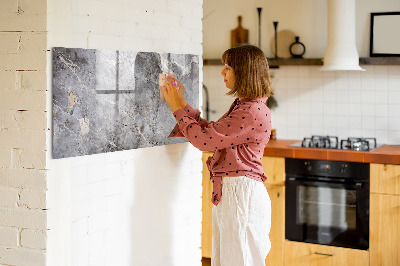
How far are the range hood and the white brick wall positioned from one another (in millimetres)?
2763

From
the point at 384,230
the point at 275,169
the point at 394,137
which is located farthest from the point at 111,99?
the point at 394,137

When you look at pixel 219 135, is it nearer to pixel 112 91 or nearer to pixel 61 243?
pixel 112 91

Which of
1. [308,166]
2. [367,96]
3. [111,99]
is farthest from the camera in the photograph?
[367,96]

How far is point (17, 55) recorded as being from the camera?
230 cm

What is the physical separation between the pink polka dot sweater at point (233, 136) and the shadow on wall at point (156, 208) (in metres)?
0.22

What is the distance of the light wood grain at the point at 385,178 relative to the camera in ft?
13.3

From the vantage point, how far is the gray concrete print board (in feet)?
7.66

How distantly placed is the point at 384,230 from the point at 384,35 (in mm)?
1518

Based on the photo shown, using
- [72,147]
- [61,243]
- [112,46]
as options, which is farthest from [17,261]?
[112,46]

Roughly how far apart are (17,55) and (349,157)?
102 inches

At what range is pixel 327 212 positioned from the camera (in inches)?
172

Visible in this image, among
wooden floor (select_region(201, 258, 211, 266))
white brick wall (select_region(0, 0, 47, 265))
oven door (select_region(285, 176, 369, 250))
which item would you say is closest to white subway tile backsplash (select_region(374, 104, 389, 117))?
oven door (select_region(285, 176, 369, 250))

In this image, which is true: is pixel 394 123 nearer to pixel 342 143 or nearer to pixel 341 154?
pixel 342 143

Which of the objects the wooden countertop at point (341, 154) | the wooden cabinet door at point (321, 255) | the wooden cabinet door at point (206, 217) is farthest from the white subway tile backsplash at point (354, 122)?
the wooden cabinet door at point (206, 217)
